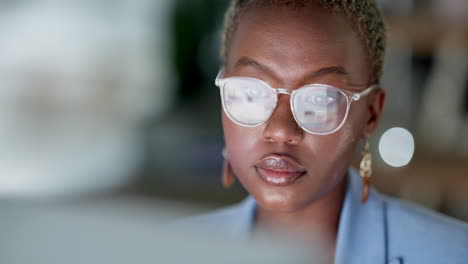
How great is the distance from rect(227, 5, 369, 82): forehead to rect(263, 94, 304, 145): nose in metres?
0.03

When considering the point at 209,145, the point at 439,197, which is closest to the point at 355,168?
the point at 439,197

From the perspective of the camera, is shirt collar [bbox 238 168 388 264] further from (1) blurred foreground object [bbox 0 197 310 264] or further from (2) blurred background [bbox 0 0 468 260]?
(1) blurred foreground object [bbox 0 197 310 264]

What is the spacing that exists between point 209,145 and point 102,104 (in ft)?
4.67

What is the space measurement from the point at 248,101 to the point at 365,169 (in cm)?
16

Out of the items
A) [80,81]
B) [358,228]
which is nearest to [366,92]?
[358,228]

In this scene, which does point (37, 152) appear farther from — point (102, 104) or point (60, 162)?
point (102, 104)

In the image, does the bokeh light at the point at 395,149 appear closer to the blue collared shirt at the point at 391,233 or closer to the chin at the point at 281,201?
the blue collared shirt at the point at 391,233

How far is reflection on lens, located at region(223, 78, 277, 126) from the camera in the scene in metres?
0.55

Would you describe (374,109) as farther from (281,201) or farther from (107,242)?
(107,242)

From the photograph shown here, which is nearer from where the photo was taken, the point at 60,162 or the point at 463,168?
the point at 463,168

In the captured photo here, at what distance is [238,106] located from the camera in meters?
0.58

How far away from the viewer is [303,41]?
0.55m

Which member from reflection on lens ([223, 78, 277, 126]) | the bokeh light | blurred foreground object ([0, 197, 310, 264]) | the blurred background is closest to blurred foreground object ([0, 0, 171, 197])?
the blurred background

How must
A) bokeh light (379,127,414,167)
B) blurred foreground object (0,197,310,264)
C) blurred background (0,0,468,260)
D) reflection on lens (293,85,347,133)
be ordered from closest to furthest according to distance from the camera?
blurred foreground object (0,197,310,264), reflection on lens (293,85,347,133), bokeh light (379,127,414,167), blurred background (0,0,468,260)
